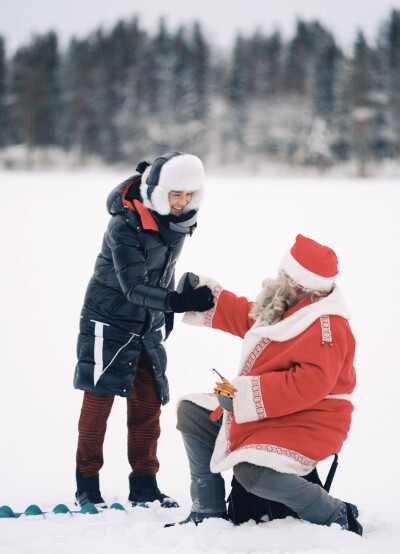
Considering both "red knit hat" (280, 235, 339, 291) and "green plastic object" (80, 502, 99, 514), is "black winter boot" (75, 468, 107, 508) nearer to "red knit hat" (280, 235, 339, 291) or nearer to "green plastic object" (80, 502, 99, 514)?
"green plastic object" (80, 502, 99, 514)

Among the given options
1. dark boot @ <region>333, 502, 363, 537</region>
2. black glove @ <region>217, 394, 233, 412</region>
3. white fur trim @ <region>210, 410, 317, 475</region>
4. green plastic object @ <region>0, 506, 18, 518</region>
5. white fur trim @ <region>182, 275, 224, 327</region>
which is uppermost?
white fur trim @ <region>182, 275, 224, 327</region>

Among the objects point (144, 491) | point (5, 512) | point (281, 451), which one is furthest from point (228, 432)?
point (5, 512)

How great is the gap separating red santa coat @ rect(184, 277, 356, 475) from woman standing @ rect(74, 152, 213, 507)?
1.23 ft

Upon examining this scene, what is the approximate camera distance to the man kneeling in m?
1.83

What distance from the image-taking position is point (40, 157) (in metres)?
20.2

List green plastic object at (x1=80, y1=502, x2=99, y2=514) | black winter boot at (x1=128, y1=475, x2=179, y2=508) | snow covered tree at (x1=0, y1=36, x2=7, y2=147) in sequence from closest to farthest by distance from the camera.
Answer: green plastic object at (x1=80, y1=502, x2=99, y2=514) < black winter boot at (x1=128, y1=475, x2=179, y2=508) < snow covered tree at (x1=0, y1=36, x2=7, y2=147)

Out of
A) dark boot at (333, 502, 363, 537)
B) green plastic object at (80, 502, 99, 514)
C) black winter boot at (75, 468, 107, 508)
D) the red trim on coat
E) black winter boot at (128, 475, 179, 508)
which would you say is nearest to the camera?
dark boot at (333, 502, 363, 537)

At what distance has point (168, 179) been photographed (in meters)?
2.22

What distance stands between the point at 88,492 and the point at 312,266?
4.40 feet

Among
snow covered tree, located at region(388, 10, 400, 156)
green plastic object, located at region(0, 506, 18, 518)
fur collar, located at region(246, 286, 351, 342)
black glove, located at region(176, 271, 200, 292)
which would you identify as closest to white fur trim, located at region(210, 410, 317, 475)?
fur collar, located at region(246, 286, 351, 342)

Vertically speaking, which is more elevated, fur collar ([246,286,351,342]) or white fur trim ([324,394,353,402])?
fur collar ([246,286,351,342])

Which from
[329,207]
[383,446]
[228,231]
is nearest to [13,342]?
[383,446]

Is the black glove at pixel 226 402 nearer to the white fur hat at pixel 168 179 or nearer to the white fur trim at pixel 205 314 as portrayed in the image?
the white fur trim at pixel 205 314

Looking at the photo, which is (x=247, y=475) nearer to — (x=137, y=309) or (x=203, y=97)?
(x=137, y=309)
